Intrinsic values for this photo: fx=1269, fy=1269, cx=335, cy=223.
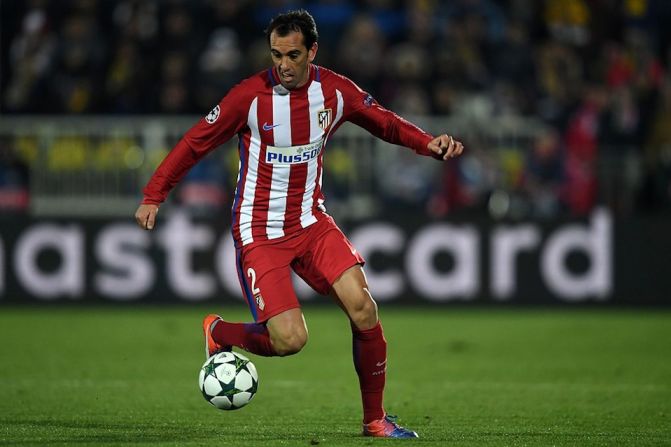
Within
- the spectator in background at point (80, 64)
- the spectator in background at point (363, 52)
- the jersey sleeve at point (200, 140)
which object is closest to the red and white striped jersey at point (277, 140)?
the jersey sleeve at point (200, 140)

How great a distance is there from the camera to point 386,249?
45.4ft

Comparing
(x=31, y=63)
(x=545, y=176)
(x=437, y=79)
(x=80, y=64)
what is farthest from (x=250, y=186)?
(x=31, y=63)

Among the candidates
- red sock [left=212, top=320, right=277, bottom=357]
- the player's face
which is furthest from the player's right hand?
the player's face

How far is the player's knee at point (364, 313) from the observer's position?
6426 millimetres

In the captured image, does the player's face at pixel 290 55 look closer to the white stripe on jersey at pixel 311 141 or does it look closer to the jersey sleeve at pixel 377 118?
the white stripe on jersey at pixel 311 141

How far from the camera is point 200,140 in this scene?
21.5 feet

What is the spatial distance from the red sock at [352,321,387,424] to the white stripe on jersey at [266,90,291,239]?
0.70 meters

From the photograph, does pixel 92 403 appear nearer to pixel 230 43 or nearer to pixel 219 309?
pixel 219 309

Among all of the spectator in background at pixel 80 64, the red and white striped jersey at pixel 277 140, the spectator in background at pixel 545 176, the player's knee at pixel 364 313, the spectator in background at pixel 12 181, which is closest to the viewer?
the player's knee at pixel 364 313

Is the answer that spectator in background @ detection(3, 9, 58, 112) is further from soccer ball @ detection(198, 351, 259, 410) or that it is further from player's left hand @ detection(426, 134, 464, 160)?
player's left hand @ detection(426, 134, 464, 160)

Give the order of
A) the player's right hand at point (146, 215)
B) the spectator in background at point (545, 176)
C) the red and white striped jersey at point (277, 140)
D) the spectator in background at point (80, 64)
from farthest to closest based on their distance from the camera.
→ 1. the spectator in background at point (80, 64)
2. the spectator in background at point (545, 176)
3. the red and white striped jersey at point (277, 140)
4. the player's right hand at point (146, 215)

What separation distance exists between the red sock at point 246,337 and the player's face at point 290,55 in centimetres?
132

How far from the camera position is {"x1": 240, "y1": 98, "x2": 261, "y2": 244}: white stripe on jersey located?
6.64 m

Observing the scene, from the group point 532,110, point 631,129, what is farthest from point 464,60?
point 631,129
